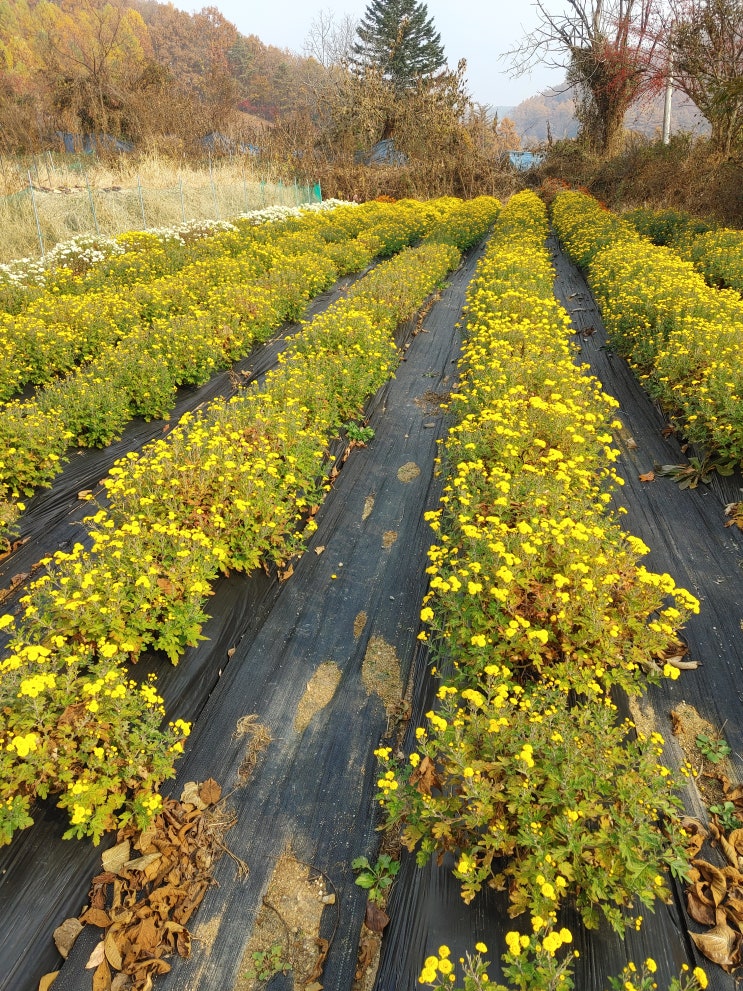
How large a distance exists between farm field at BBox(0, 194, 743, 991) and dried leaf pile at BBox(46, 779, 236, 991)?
0.05m

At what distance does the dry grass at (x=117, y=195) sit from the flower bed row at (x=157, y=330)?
3.33m

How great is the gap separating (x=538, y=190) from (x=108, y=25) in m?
56.2

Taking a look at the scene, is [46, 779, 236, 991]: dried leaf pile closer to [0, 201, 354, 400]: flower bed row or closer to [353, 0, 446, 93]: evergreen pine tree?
[0, 201, 354, 400]: flower bed row

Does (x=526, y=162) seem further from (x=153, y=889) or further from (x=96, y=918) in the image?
(x=96, y=918)

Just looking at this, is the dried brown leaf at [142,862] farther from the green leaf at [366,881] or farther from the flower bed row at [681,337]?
the flower bed row at [681,337]

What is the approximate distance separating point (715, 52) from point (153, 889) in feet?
91.4

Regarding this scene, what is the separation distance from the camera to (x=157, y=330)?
813 centimetres

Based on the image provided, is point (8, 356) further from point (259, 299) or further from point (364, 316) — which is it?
point (364, 316)

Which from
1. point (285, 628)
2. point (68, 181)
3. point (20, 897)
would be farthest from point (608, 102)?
point (20, 897)

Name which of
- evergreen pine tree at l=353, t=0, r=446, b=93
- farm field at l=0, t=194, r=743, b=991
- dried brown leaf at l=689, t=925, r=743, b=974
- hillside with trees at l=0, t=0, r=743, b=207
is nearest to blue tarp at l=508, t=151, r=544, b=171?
hillside with trees at l=0, t=0, r=743, b=207

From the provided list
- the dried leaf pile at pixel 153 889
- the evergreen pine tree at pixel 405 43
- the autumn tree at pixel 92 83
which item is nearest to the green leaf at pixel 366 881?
the dried leaf pile at pixel 153 889

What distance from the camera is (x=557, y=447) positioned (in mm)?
5000

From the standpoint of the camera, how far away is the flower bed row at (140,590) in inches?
114

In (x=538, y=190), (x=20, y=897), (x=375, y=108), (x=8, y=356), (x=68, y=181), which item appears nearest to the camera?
(x=20, y=897)
